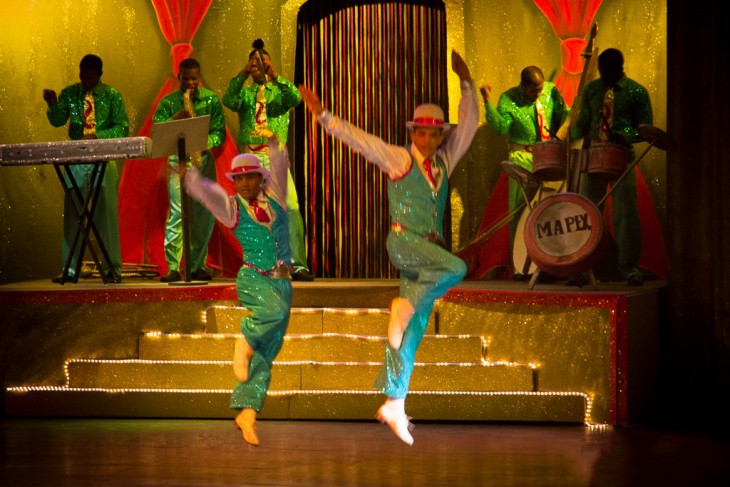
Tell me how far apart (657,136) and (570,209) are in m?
0.68

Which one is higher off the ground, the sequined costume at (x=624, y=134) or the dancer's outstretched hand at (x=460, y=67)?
the dancer's outstretched hand at (x=460, y=67)

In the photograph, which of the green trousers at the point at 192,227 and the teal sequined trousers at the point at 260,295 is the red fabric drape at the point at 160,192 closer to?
the green trousers at the point at 192,227

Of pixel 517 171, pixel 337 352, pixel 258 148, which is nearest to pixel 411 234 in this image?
pixel 337 352

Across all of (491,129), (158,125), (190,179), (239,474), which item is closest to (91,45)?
(158,125)

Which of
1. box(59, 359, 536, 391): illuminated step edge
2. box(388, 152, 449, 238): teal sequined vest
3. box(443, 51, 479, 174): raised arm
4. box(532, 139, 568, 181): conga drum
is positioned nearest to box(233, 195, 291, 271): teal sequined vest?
box(388, 152, 449, 238): teal sequined vest

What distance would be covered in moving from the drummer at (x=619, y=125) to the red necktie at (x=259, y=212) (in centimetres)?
292

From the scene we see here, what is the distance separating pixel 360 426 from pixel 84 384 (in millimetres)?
1883

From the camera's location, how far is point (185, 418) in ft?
24.7

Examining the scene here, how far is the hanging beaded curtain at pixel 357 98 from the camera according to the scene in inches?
392

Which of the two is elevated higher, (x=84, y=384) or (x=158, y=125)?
(x=158, y=125)

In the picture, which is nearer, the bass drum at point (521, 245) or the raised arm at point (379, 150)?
the raised arm at point (379, 150)

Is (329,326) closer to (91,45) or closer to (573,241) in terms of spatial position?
(573,241)

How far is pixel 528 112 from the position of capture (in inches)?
352

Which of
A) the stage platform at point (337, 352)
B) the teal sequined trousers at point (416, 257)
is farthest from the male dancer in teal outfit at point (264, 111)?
the teal sequined trousers at point (416, 257)
